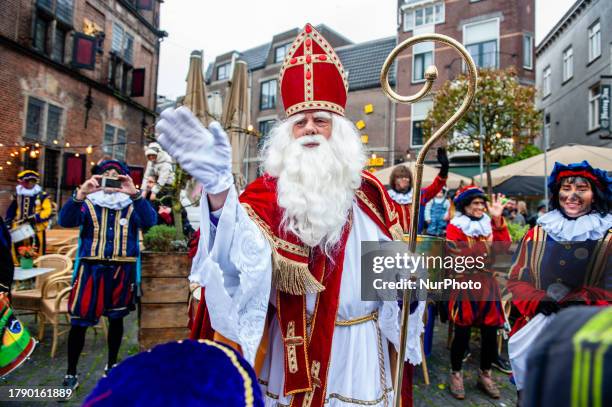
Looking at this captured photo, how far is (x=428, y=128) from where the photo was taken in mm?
15055

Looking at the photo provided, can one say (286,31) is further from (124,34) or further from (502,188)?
(502,188)

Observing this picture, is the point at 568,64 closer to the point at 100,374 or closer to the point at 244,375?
the point at 100,374

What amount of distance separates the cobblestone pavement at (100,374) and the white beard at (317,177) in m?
2.61

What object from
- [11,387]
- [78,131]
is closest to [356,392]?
[11,387]

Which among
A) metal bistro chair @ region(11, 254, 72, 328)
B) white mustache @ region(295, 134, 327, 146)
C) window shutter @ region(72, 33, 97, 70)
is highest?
window shutter @ region(72, 33, 97, 70)

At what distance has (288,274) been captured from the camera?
1.68 metres

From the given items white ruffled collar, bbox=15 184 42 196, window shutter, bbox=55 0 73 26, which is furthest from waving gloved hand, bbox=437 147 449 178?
window shutter, bbox=55 0 73 26

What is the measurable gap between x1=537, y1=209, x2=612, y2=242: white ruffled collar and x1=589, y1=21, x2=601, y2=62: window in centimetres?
1742

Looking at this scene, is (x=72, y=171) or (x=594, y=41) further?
(x=594, y=41)

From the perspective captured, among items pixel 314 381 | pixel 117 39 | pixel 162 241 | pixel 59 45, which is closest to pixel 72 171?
pixel 59 45

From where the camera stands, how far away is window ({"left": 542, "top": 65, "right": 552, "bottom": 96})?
22194mm

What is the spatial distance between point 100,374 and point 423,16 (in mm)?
22330

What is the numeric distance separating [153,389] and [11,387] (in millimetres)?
3761

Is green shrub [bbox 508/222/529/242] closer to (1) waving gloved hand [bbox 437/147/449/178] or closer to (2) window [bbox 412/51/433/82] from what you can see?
(1) waving gloved hand [bbox 437/147/449/178]
